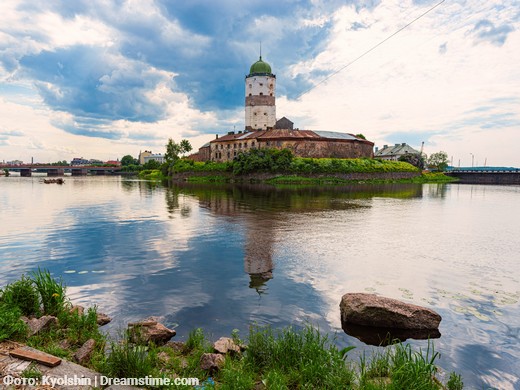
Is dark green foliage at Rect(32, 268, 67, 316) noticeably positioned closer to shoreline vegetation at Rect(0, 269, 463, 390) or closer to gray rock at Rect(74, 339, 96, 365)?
shoreline vegetation at Rect(0, 269, 463, 390)

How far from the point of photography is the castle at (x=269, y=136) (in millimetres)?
100750

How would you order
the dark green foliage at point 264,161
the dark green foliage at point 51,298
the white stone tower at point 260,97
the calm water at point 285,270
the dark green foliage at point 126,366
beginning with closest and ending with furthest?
1. the dark green foliage at point 126,366
2. the dark green foliage at point 51,298
3. the calm water at point 285,270
4. the dark green foliage at point 264,161
5. the white stone tower at point 260,97

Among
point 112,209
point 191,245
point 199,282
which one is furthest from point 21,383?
point 112,209

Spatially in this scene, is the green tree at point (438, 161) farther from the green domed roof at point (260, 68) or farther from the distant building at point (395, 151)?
the green domed roof at point (260, 68)

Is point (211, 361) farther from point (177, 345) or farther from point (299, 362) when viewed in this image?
point (299, 362)

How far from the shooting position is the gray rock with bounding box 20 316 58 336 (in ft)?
24.9

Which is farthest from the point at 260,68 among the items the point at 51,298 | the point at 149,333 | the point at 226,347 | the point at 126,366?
the point at 126,366

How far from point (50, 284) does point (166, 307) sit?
10.9 feet

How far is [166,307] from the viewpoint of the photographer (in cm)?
1037

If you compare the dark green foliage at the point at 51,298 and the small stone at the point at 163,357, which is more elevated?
the dark green foliage at the point at 51,298

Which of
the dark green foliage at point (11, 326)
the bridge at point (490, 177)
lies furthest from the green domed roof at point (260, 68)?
the dark green foliage at point (11, 326)

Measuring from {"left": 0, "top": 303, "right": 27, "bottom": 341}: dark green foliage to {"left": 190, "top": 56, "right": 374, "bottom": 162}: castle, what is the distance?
3686 inches

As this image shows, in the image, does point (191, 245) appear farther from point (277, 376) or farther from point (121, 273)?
point (277, 376)

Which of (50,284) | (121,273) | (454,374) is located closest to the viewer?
(454,374)
